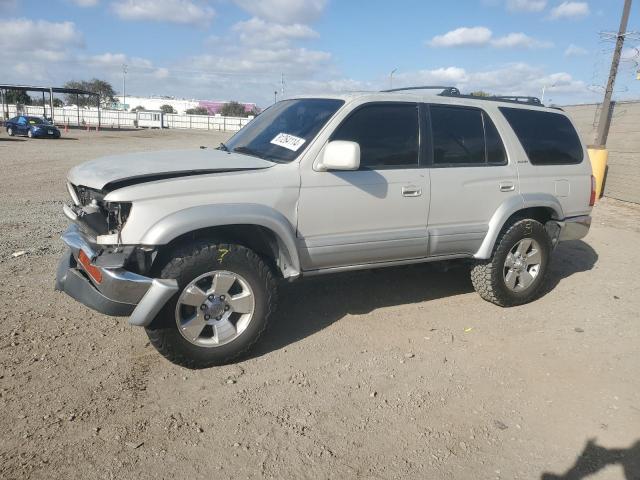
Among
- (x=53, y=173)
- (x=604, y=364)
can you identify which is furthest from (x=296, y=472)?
(x=53, y=173)

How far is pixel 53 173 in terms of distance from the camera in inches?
538

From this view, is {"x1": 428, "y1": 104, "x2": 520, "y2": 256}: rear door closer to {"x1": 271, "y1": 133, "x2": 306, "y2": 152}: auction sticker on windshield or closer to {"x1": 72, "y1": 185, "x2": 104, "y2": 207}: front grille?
{"x1": 271, "y1": 133, "x2": 306, "y2": 152}: auction sticker on windshield

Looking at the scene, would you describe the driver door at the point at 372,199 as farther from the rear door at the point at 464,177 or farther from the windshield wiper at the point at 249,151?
the windshield wiper at the point at 249,151

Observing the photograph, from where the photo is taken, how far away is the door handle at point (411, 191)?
4.18 meters

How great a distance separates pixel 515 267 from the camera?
5074mm

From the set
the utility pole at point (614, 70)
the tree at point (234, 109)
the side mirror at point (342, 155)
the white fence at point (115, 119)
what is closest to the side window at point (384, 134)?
the side mirror at point (342, 155)

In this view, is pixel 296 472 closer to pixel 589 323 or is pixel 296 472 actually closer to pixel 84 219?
pixel 84 219

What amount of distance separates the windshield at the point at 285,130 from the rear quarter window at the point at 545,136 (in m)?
1.94

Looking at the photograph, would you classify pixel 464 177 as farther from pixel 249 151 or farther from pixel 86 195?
pixel 86 195

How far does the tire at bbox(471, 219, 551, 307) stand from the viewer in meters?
4.89

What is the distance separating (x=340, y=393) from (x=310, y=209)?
51.6 inches

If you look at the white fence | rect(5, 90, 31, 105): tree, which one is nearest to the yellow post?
the white fence

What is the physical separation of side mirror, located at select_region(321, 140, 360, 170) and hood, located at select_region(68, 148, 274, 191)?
1.46 feet

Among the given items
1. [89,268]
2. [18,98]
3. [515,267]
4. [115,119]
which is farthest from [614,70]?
[18,98]
